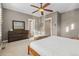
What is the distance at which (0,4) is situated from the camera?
1443 millimetres

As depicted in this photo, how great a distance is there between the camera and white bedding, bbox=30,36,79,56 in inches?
48.4

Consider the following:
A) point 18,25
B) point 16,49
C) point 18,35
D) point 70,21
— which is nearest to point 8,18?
point 18,25

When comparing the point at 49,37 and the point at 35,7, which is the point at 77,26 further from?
the point at 35,7

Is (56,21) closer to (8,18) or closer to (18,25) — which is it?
(18,25)

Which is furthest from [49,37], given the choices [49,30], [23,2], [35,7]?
[23,2]

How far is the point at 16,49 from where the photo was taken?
58.8 inches

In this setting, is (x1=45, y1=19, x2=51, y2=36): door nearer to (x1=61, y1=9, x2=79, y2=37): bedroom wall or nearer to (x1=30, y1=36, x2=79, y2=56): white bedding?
(x1=30, y1=36, x2=79, y2=56): white bedding

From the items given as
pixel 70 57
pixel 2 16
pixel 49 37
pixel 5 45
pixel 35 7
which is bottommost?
pixel 70 57

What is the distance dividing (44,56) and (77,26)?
728mm

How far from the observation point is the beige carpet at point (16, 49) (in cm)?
142

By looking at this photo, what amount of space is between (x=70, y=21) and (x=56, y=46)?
1.68 feet

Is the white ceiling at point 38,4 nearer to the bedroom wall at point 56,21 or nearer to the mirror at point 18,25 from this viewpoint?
the bedroom wall at point 56,21

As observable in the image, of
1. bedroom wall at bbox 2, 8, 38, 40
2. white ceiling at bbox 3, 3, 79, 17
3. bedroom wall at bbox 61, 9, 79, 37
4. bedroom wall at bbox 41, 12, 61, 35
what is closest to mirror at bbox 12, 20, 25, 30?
bedroom wall at bbox 2, 8, 38, 40

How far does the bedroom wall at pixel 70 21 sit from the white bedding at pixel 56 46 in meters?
0.11
